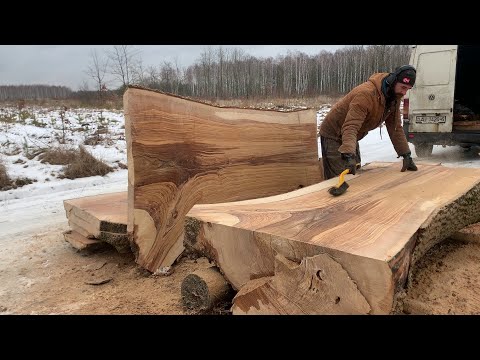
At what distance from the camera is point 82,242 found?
9.92 ft

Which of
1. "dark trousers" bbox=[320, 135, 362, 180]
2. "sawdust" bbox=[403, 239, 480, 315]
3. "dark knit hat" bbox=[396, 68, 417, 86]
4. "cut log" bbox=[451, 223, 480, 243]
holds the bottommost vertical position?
"sawdust" bbox=[403, 239, 480, 315]

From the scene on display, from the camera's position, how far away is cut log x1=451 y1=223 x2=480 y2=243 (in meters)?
2.50

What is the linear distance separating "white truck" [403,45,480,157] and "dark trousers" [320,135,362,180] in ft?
10.4

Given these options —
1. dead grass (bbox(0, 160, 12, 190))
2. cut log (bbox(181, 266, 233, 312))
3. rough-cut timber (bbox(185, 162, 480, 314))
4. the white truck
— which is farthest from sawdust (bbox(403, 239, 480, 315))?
dead grass (bbox(0, 160, 12, 190))

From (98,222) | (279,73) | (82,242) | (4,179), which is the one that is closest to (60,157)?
(4,179)

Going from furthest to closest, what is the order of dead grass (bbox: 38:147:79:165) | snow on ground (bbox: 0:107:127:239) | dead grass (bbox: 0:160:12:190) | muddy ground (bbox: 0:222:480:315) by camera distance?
dead grass (bbox: 38:147:79:165) → dead grass (bbox: 0:160:12:190) → snow on ground (bbox: 0:107:127:239) → muddy ground (bbox: 0:222:480:315)

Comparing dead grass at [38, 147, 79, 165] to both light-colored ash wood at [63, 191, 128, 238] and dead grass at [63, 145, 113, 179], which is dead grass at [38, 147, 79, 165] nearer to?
dead grass at [63, 145, 113, 179]

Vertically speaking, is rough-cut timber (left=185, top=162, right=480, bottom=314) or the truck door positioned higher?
the truck door

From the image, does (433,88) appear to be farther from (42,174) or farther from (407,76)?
(42,174)

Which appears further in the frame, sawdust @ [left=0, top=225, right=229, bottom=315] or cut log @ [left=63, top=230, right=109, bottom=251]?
cut log @ [left=63, top=230, right=109, bottom=251]

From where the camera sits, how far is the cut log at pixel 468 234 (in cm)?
250

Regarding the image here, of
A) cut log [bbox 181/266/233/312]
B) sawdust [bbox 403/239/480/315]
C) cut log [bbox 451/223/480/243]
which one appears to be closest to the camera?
sawdust [bbox 403/239/480/315]
